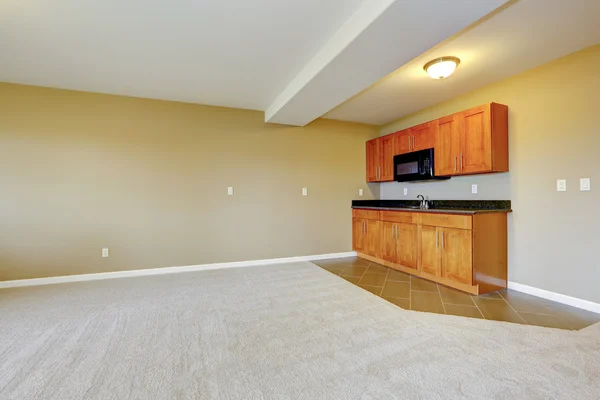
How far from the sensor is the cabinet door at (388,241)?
404 cm

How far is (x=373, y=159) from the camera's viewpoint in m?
5.02

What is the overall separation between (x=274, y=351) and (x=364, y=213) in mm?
3220

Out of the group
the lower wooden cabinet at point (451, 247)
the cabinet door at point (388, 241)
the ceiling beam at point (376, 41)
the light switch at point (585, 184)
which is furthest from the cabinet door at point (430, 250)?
the ceiling beam at point (376, 41)

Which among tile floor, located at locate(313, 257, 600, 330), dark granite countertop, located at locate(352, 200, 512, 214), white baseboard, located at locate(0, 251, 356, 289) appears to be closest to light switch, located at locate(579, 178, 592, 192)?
dark granite countertop, located at locate(352, 200, 512, 214)

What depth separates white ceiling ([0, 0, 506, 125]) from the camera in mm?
2010

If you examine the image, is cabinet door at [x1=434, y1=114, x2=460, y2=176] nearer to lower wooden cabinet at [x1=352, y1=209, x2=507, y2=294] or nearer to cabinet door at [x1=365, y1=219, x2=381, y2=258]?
lower wooden cabinet at [x1=352, y1=209, x2=507, y2=294]

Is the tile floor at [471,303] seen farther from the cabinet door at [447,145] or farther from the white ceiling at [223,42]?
the white ceiling at [223,42]

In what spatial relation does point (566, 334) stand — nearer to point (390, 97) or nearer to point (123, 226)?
point (390, 97)

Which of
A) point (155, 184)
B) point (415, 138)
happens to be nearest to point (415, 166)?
point (415, 138)

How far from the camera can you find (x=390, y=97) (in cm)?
381

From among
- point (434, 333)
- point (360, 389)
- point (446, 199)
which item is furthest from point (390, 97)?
point (360, 389)

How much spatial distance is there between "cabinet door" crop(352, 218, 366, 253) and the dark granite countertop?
283 millimetres

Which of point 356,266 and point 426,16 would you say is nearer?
point 426,16

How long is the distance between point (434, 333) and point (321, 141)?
347 centimetres
